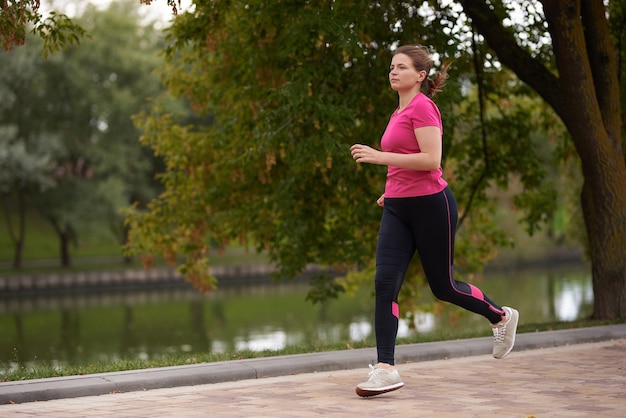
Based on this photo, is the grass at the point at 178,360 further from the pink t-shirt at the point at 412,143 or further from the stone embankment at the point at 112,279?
the stone embankment at the point at 112,279

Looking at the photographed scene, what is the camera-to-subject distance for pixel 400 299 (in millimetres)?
20781

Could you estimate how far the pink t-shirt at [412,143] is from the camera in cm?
624

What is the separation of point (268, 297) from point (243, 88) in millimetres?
25704

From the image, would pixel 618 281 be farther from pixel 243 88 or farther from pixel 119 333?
pixel 119 333

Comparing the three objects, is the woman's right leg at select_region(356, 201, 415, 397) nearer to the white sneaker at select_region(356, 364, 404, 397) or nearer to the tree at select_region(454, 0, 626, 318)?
the white sneaker at select_region(356, 364, 404, 397)

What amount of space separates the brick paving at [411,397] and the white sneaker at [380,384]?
60 mm

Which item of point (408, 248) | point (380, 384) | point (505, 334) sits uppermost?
point (408, 248)

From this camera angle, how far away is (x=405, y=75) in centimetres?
635

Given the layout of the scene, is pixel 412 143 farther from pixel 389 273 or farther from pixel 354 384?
pixel 354 384

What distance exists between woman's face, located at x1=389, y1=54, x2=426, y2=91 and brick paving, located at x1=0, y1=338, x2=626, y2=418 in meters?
2.01

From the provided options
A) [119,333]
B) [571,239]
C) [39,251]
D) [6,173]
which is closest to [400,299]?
[119,333]

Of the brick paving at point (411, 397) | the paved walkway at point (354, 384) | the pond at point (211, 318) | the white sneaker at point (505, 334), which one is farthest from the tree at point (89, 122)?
the white sneaker at point (505, 334)

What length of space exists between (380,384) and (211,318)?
27.4 meters

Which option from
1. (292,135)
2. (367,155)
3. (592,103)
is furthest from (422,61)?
(292,135)
